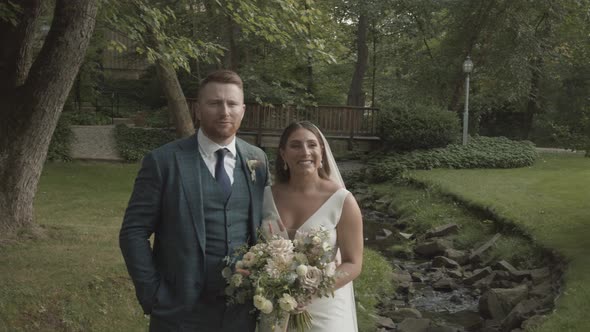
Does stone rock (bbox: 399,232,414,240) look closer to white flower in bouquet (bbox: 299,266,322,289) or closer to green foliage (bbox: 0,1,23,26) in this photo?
green foliage (bbox: 0,1,23,26)

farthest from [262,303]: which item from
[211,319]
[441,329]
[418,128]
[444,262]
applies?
[418,128]

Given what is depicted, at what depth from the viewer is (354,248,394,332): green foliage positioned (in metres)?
9.15

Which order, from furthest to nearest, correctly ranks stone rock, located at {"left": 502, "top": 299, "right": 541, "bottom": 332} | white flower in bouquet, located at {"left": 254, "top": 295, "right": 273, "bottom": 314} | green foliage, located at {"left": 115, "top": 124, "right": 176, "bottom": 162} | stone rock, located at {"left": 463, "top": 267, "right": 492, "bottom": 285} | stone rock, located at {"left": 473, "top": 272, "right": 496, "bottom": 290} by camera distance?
green foliage, located at {"left": 115, "top": 124, "right": 176, "bottom": 162}, stone rock, located at {"left": 463, "top": 267, "right": 492, "bottom": 285}, stone rock, located at {"left": 473, "top": 272, "right": 496, "bottom": 290}, stone rock, located at {"left": 502, "top": 299, "right": 541, "bottom": 332}, white flower in bouquet, located at {"left": 254, "top": 295, "right": 273, "bottom": 314}

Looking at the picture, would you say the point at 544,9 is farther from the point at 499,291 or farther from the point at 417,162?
the point at 499,291

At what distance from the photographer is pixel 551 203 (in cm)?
1481

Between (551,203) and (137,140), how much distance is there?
611 inches

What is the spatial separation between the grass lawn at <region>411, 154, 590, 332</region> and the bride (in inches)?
182

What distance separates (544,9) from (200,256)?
88.6 feet

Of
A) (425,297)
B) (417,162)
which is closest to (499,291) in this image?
(425,297)

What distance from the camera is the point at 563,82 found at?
33562mm

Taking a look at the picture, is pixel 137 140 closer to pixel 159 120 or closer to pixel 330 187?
pixel 159 120

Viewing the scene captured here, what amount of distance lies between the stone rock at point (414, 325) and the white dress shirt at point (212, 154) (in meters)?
5.75

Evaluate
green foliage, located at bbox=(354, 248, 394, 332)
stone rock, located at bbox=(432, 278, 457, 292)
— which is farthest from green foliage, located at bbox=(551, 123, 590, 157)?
green foliage, located at bbox=(354, 248, 394, 332)

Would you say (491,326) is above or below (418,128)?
below
